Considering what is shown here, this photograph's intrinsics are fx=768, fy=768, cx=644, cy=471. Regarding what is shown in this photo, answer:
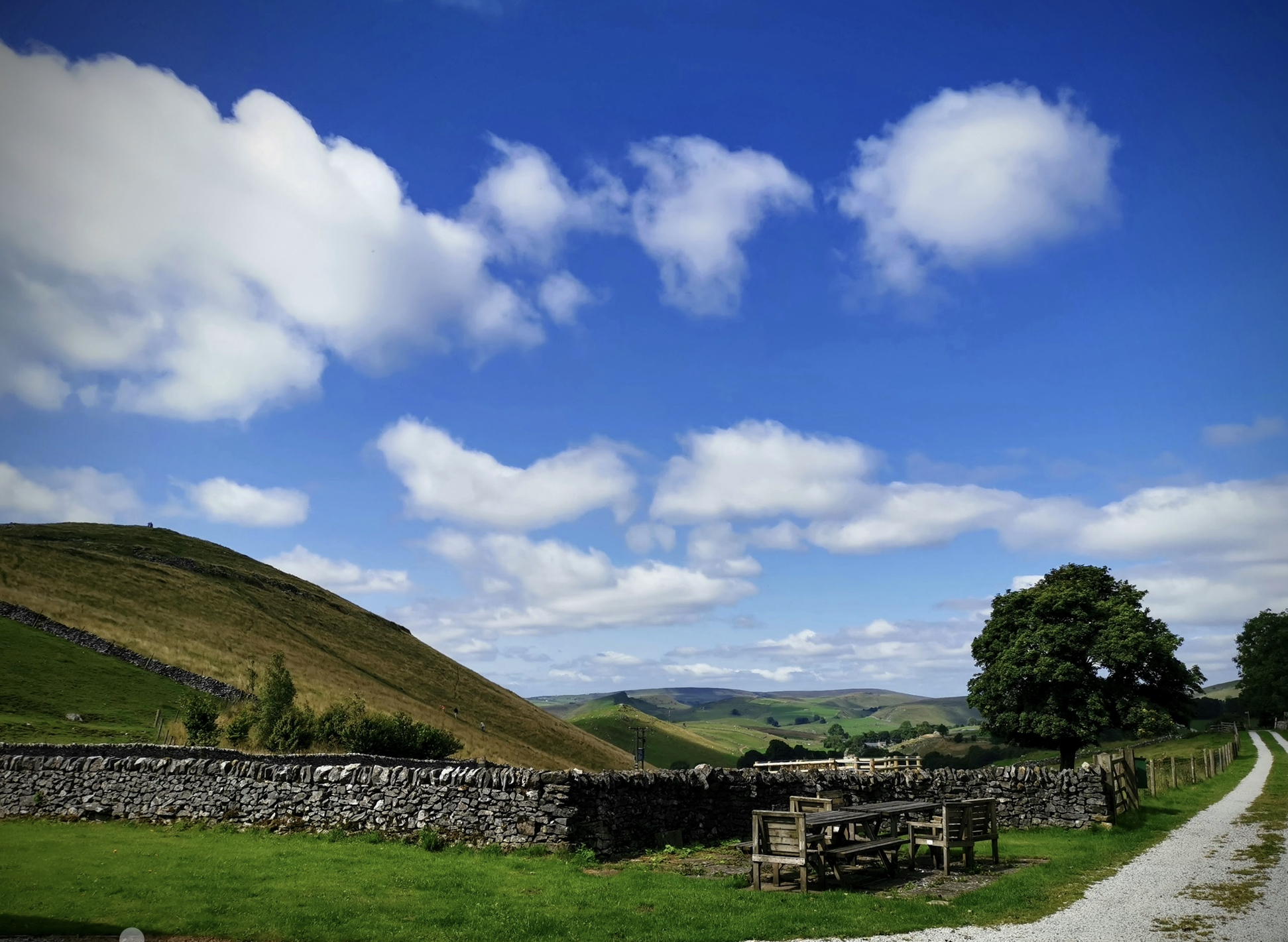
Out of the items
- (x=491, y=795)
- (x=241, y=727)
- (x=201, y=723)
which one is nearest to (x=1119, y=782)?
(x=491, y=795)

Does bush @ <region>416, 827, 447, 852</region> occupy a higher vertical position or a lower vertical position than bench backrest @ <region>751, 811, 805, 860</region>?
lower

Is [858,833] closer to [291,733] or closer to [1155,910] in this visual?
[1155,910]

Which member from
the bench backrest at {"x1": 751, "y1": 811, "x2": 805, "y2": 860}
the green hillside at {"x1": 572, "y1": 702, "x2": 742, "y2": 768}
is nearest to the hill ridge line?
the bench backrest at {"x1": 751, "y1": 811, "x2": 805, "y2": 860}

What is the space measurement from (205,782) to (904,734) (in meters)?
160

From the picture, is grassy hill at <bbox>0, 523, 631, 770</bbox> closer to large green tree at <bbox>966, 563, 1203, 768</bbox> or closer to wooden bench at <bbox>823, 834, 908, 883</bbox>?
large green tree at <bbox>966, 563, 1203, 768</bbox>

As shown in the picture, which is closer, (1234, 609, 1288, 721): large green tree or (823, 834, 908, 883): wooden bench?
(823, 834, 908, 883): wooden bench

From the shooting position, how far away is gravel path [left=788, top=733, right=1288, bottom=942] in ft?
32.2

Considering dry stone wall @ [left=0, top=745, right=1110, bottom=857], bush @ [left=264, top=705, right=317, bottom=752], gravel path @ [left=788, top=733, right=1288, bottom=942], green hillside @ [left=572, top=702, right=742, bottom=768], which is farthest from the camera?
green hillside @ [left=572, top=702, right=742, bottom=768]

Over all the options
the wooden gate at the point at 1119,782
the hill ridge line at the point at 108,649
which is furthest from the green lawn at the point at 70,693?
the wooden gate at the point at 1119,782

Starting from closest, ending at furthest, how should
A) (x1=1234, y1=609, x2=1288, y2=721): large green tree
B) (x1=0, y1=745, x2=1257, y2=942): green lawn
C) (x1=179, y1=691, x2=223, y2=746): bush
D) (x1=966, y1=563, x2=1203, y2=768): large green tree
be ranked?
1. (x1=0, y1=745, x2=1257, y2=942): green lawn
2. (x1=179, y1=691, x2=223, y2=746): bush
3. (x1=966, y1=563, x2=1203, y2=768): large green tree
4. (x1=1234, y1=609, x2=1288, y2=721): large green tree

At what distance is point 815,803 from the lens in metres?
17.9

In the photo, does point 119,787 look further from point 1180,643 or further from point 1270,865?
point 1180,643

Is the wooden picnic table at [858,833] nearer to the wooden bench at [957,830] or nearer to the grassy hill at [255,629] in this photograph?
the wooden bench at [957,830]

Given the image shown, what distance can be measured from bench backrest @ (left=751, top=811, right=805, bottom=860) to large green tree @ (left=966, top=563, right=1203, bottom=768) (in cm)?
3154
